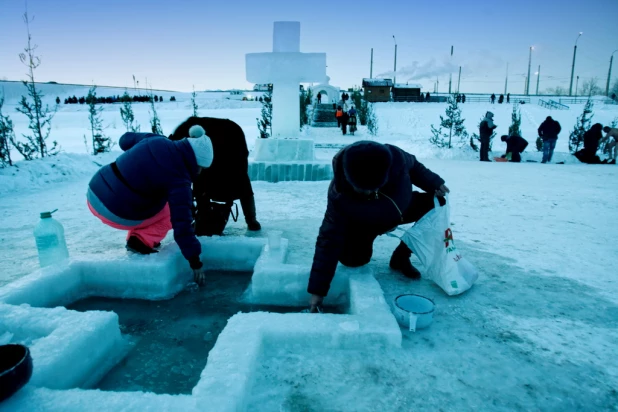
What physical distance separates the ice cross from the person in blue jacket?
3727 mm

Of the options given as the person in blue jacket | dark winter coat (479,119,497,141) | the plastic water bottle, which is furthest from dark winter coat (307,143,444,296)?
dark winter coat (479,119,497,141)

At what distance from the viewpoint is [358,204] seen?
212cm

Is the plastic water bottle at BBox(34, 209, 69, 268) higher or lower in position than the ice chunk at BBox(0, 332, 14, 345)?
higher

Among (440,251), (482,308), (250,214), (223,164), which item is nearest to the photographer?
(482,308)

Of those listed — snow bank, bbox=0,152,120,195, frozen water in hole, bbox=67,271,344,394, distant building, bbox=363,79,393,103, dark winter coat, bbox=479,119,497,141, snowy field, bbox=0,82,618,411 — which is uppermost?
distant building, bbox=363,79,393,103

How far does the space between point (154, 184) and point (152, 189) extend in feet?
0.30

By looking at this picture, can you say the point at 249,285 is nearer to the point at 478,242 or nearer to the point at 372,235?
the point at 372,235

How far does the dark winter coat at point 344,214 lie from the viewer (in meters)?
2.11

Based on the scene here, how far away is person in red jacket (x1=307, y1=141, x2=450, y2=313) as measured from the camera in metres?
1.87

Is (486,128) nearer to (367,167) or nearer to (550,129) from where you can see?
(550,129)

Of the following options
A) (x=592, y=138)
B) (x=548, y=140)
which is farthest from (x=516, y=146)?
(x=592, y=138)

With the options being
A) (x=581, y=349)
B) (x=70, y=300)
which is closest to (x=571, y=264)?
(x=581, y=349)

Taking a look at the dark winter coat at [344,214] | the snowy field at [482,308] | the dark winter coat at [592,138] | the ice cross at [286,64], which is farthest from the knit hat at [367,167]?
the dark winter coat at [592,138]

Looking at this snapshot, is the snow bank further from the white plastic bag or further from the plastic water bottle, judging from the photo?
the white plastic bag
